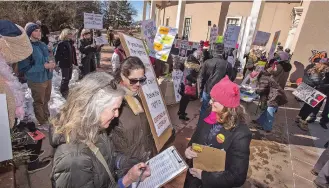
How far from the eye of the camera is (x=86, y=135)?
1.24 m

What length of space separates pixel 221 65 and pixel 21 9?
13.6 meters

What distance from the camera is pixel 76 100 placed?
1.27 meters

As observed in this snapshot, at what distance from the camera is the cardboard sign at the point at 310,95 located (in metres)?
5.44

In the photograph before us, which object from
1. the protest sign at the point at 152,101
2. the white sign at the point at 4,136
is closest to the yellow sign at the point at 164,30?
the protest sign at the point at 152,101

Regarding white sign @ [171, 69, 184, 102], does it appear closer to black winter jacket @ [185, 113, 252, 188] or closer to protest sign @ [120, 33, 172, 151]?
protest sign @ [120, 33, 172, 151]

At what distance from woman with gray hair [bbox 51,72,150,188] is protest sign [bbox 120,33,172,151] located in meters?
1.03

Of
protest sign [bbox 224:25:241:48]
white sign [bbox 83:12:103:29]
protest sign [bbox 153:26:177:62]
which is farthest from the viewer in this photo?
protest sign [bbox 224:25:241:48]

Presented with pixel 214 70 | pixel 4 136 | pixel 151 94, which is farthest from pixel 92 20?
pixel 4 136

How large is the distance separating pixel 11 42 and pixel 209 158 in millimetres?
2420

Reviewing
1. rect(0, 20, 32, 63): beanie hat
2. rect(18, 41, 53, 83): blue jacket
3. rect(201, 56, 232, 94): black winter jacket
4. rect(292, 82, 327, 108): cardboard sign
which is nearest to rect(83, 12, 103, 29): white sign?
rect(18, 41, 53, 83): blue jacket

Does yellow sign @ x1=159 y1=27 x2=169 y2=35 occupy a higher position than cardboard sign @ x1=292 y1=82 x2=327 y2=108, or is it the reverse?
yellow sign @ x1=159 y1=27 x2=169 y2=35

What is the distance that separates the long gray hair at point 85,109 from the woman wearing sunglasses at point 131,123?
51 centimetres

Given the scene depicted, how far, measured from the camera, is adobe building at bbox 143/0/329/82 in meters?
9.56

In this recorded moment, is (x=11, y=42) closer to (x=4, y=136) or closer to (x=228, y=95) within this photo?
(x=4, y=136)
